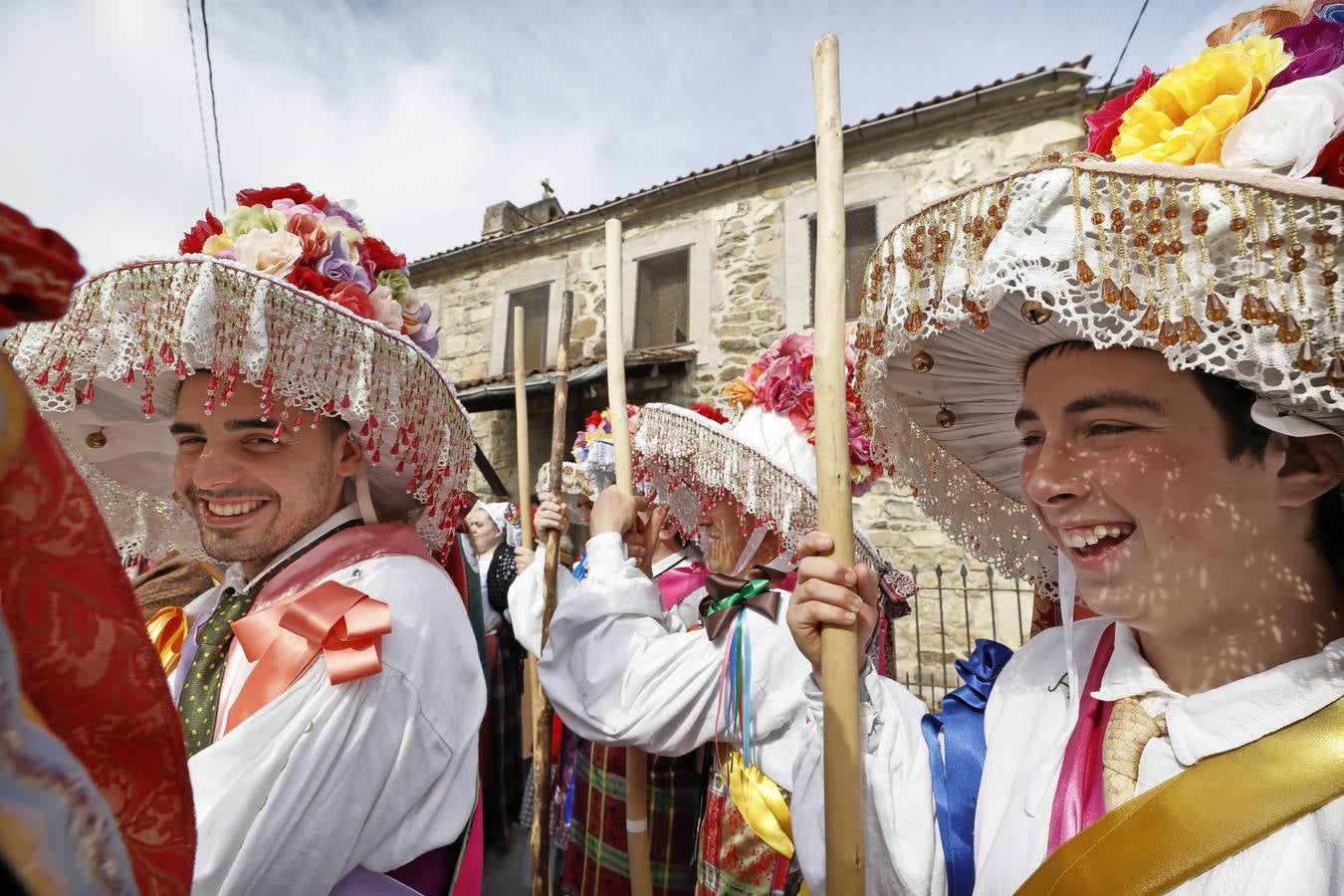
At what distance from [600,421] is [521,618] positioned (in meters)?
2.20

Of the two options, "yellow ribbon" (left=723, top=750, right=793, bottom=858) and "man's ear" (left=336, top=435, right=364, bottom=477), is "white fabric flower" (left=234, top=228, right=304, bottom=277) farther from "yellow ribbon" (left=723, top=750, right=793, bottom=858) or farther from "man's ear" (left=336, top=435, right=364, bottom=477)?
"yellow ribbon" (left=723, top=750, right=793, bottom=858)

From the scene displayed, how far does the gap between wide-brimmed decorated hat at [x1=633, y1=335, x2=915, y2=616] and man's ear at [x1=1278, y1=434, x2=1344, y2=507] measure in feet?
5.30

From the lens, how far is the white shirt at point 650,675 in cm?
218

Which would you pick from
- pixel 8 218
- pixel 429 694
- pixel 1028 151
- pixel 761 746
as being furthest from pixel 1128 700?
pixel 1028 151

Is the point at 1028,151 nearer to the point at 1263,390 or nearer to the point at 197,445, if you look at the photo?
the point at 1263,390

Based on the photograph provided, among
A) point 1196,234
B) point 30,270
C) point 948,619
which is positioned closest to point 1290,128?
point 1196,234

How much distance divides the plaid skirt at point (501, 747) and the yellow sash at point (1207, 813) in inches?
159

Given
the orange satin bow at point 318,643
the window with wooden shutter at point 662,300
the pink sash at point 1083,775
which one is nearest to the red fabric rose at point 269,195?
the orange satin bow at point 318,643

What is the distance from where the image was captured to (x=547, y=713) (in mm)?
2773

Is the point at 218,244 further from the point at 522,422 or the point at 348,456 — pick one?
the point at 522,422

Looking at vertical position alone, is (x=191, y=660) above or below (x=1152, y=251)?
below

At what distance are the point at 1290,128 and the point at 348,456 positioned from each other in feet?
7.00

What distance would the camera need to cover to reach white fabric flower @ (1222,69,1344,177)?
0.88 meters

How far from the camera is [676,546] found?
4199 millimetres
